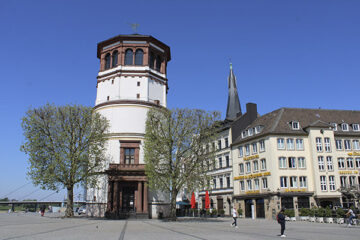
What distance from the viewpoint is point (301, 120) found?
50062 millimetres

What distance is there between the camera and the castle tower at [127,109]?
130 feet

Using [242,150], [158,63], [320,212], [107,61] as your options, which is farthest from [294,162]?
[107,61]

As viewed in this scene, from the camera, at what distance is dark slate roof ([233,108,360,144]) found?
47.4m

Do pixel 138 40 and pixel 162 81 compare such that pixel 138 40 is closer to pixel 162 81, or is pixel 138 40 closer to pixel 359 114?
pixel 162 81

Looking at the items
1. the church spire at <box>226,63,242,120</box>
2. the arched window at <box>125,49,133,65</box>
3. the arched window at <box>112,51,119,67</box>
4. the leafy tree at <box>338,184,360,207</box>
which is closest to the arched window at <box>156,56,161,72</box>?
the arched window at <box>125,49,133,65</box>

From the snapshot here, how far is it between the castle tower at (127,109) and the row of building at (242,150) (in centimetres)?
12

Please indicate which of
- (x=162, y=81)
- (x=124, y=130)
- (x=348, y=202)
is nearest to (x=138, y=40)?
(x=162, y=81)

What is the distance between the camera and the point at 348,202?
44500 mm

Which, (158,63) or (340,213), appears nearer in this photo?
(340,213)

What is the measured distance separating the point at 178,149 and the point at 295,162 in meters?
20.5

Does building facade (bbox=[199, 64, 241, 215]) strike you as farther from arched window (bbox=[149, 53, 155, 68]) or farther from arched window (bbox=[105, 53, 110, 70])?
arched window (bbox=[105, 53, 110, 70])

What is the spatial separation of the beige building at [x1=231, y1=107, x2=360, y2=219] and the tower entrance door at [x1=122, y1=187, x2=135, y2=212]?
17946mm

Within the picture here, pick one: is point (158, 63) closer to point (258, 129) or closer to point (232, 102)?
point (258, 129)

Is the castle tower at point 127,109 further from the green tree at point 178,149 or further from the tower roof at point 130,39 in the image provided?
the green tree at point 178,149
